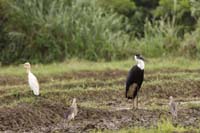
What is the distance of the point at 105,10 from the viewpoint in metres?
25.3

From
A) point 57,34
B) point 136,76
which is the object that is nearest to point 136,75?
point 136,76

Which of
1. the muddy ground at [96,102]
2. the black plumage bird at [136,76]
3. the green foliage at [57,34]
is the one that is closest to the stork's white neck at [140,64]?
the black plumage bird at [136,76]

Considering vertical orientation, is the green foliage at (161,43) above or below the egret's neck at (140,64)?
below

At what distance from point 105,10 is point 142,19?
419 cm

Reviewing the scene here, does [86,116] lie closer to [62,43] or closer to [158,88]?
[158,88]

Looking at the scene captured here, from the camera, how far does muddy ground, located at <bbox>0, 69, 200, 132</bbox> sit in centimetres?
1080

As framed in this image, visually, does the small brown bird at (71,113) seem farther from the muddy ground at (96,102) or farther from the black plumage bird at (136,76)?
the black plumage bird at (136,76)

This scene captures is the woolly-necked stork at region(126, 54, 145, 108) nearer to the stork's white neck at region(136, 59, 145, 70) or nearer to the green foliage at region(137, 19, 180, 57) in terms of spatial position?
the stork's white neck at region(136, 59, 145, 70)

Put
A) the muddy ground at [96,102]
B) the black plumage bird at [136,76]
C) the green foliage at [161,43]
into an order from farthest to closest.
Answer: the green foliage at [161,43] → the black plumage bird at [136,76] → the muddy ground at [96,102]

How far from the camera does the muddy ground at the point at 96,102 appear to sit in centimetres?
1080

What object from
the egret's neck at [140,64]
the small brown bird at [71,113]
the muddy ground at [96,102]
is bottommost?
the muddy ground at [96,102]

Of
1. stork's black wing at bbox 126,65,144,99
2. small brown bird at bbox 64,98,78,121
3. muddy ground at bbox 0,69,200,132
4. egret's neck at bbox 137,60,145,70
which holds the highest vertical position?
egret's neck at bbox 137,60,145,70

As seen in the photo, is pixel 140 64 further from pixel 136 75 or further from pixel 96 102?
pixel 96 102

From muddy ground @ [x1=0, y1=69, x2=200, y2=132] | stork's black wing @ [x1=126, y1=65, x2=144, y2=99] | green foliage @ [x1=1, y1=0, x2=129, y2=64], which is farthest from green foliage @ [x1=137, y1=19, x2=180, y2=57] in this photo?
stork's black wing @ [x1=126, y1=65, x2=144, y2=99]
